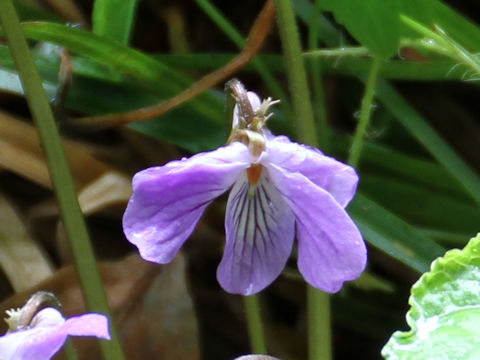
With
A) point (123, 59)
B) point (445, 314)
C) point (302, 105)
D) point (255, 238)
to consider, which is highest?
point (123, 59)

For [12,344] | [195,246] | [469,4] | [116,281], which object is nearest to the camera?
[12,344]

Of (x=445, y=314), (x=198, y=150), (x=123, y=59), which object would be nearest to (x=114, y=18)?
(x=123, y=59)

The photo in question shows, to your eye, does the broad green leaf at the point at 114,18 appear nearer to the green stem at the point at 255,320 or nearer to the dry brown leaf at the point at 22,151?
the dry brown leaf at the point at 22,151

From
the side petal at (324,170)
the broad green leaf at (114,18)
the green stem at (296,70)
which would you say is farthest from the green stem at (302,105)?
the broad green leaf at (114,18)

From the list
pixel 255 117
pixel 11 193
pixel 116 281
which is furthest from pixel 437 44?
pixel 11 193

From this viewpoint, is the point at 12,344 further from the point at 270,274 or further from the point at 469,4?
the point at 469,4

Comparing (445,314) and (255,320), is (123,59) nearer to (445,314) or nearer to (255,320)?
(255,320)
